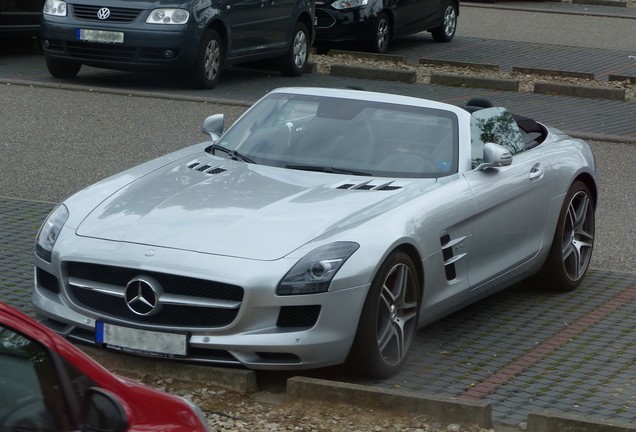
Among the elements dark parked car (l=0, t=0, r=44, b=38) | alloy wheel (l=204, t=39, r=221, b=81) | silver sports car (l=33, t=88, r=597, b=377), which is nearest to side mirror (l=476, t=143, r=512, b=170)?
silver sports car (l=33, t=88, r=597, b=377)

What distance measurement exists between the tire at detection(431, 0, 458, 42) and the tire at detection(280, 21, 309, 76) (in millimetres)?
4876

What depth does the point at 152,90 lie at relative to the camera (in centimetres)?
1709

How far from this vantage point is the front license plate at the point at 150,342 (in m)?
6.62

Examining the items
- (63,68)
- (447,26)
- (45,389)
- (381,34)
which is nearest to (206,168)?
(45,389)

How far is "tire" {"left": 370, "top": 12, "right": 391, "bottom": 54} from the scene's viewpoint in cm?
2117

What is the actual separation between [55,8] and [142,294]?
11.0 m

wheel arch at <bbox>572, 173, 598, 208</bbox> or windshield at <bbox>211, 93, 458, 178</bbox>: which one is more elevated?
windshield at <bbox>211, 93, 458, 178</bbox>

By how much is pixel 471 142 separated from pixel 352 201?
1246 mm

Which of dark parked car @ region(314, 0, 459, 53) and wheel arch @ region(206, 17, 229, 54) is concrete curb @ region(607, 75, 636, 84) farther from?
wheel arch @ region(206, 17, 229, 54)

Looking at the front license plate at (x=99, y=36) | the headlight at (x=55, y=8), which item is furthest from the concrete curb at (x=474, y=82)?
the headlight at (x=55, y=8)

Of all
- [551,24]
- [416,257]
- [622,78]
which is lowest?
[551,24]

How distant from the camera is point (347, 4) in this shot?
20.9m

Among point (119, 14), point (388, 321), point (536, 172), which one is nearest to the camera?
point (388, 321)

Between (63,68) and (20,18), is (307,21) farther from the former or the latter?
(20,18)
